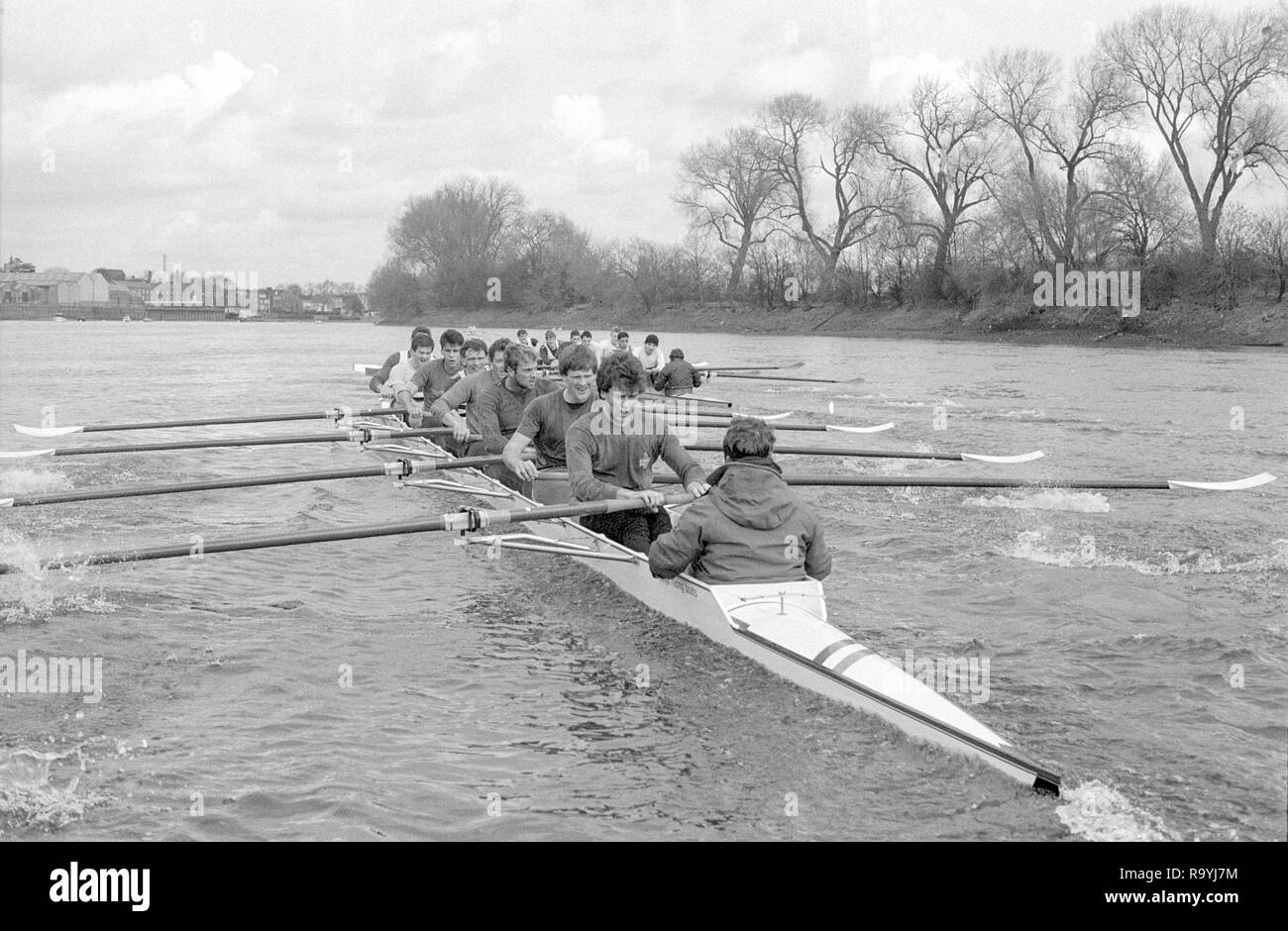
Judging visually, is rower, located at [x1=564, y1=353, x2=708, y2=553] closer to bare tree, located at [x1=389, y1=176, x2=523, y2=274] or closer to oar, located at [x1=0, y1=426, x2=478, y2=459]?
oar, located at [x1=0, y1=426, x2=478, y2=459]

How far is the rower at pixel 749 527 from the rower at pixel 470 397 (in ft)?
14.6

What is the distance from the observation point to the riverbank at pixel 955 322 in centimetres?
3862

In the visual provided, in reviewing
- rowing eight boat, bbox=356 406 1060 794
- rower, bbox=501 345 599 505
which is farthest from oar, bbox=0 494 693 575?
rower, bbox=501 345 599 505

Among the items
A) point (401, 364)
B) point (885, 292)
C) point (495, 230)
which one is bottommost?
point (401, 364)

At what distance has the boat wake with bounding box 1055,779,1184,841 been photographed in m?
4.59

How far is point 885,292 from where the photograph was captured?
56719mm

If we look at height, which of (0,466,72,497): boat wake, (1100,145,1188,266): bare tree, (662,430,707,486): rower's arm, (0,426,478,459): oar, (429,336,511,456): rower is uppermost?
(1100,145,1188,266): bare tree

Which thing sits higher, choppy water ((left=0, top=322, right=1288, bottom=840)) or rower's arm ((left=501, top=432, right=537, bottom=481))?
rower's arm ((left=501, top=432, right=537, bottom=481))

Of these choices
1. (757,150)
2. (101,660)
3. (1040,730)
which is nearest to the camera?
(1040,730)

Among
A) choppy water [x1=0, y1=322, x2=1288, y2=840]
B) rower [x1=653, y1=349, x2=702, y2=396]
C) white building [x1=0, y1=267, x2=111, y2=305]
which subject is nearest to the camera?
choppy water [x1=0, y1=322, x2=1288, y2=840]

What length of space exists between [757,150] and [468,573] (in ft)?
186

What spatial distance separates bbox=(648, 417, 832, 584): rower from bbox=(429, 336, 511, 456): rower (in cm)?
446
